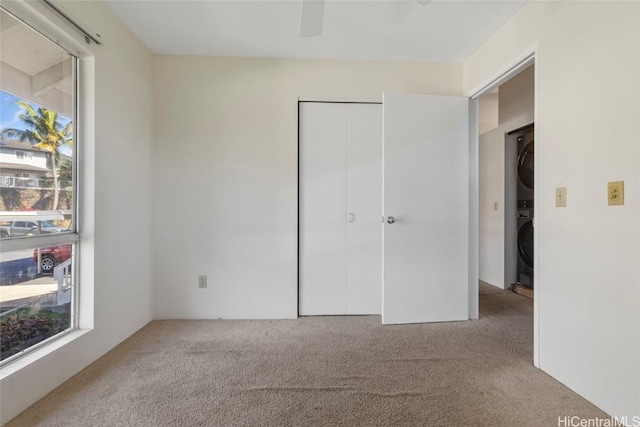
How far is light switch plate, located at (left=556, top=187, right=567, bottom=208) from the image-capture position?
1.53m

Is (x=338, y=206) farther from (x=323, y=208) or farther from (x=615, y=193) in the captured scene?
(x=615, y=193)

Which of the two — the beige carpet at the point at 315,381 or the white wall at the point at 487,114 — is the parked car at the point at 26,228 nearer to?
the beige carpet at the point at 315,381

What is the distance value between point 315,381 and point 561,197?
1720mm

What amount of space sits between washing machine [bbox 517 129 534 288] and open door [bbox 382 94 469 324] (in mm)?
1341

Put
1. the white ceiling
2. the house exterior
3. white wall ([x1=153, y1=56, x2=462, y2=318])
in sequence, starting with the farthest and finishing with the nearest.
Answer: white wall ([x1=153, y1=56, x2=462, y2=318]) → the white ceiling → the house exterior

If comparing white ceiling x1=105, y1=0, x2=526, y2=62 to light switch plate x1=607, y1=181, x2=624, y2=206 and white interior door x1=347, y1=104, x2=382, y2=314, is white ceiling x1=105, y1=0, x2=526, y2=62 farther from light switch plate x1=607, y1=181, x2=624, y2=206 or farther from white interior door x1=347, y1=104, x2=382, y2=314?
light switch plate x1=607, y1=181, x2=624, y2=206

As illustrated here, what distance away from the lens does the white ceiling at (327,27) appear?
1.86 meters

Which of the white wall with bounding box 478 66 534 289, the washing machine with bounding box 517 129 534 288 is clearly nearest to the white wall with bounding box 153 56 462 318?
the white wall with bounding box 478 66 534 289

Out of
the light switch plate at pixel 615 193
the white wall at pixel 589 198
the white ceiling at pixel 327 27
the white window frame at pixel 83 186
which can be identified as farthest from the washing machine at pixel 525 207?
the white window frame at pixel 83 186

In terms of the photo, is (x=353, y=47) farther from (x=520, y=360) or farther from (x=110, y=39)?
(x=520, y=360)

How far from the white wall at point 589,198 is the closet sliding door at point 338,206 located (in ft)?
4.03

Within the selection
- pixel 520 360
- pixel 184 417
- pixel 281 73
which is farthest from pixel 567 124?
pixel 184 417

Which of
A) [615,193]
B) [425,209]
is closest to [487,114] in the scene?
[425,209]

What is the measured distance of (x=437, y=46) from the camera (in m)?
2.32
